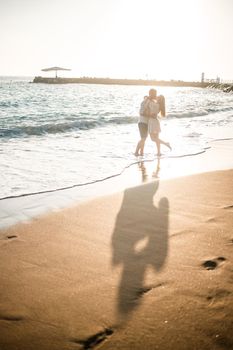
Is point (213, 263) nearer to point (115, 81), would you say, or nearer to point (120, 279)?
point (120, 279)

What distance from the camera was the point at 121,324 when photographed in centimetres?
248

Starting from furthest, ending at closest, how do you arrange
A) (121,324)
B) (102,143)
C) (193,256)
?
(102,143) < (193,256) < (121,324)

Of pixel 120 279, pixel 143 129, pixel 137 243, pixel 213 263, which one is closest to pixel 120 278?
pixel 120 279

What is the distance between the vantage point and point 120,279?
3086 millimetres

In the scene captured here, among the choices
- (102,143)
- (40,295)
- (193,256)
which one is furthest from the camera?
(102,143)

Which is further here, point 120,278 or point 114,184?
point 114,184

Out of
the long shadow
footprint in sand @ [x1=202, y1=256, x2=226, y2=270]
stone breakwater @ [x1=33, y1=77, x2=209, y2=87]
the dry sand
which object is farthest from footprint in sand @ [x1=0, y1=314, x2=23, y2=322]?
stone breakwater @ [x1=33, y1=77, x2=209, y2=87]

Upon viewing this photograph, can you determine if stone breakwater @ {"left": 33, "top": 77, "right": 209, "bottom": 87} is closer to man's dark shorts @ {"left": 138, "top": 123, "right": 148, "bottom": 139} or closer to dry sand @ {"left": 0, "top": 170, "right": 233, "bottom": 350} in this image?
man's dark shorts @ {"left": 138, "top": 123, "right": 148, "bottom": 139}

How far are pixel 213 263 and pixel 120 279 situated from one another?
969 mm

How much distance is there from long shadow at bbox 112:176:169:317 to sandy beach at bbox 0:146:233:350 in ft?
0.03

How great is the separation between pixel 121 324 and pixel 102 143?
10.1m

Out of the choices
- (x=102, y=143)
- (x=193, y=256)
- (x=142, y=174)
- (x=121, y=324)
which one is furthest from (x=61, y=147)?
(x=121, y=324)

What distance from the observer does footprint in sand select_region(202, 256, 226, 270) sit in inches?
128

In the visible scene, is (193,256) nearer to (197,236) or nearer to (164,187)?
(197,236)
